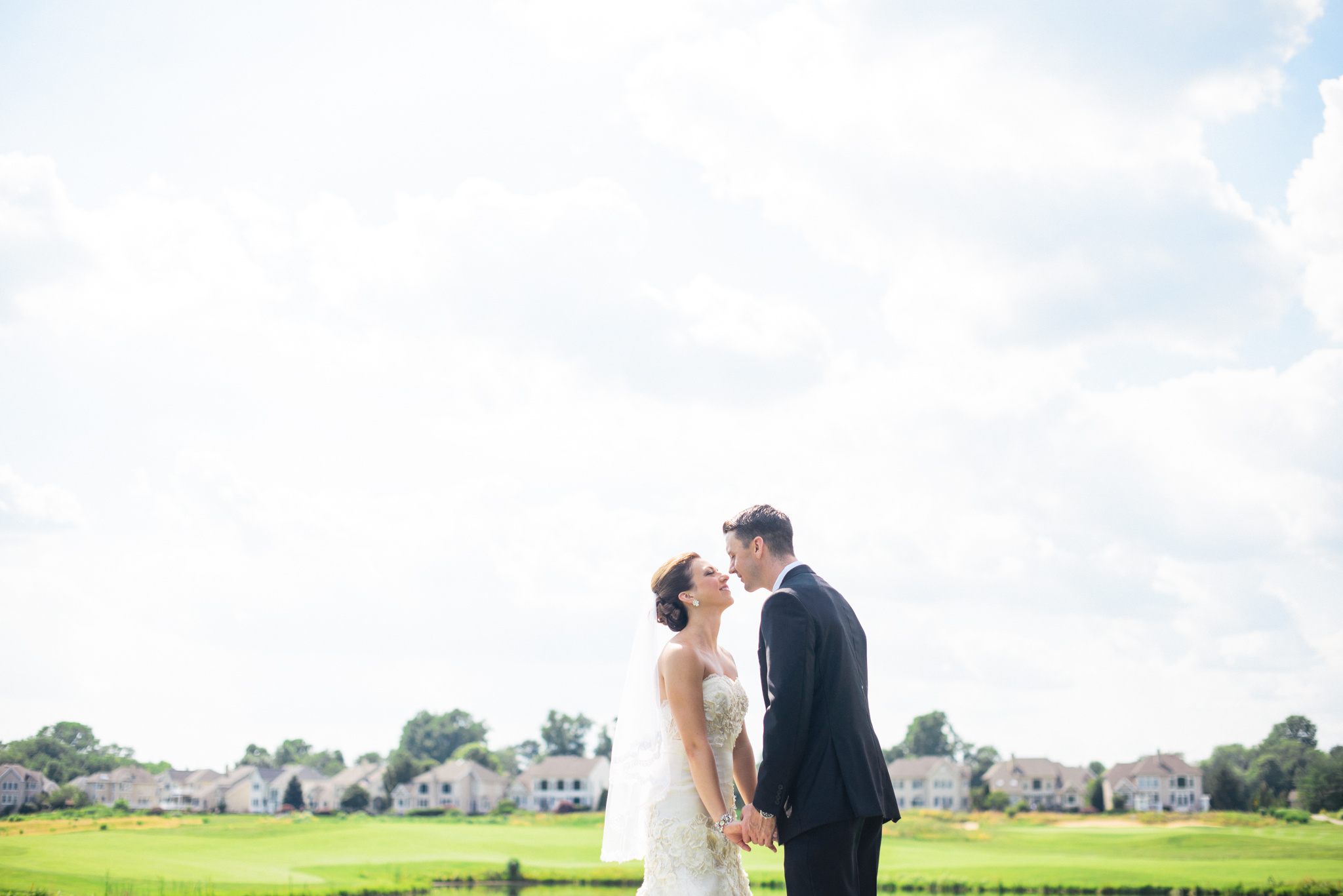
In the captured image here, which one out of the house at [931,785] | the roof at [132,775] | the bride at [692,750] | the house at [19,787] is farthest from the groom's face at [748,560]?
the house at [931,785]

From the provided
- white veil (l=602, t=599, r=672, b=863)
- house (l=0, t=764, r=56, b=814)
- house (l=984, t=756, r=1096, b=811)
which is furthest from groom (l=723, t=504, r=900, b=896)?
house (l=984, t=756, r=1096, b=811)

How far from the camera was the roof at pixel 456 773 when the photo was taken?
6309 cm

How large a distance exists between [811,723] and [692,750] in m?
0.85

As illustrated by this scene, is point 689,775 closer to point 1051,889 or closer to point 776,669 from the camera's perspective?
→ point 776,669

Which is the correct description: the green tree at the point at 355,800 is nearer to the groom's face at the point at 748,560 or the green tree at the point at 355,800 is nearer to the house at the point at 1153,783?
the house at the point at 1153,783

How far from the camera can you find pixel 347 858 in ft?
90.3

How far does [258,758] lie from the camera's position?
49625 millimetres

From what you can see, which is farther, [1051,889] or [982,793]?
[982,793]

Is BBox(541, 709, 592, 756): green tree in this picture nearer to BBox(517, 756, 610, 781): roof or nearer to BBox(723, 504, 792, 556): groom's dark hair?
BBox(517, 756, 610, 781): roof

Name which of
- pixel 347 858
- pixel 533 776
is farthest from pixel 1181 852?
pixel 533 776

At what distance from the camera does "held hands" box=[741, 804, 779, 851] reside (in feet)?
15.3

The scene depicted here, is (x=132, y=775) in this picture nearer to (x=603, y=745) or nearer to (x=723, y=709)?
(x=723, y=709)

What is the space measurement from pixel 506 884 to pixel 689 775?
76.2ft

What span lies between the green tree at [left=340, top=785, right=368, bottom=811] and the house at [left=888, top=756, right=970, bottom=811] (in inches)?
1261
